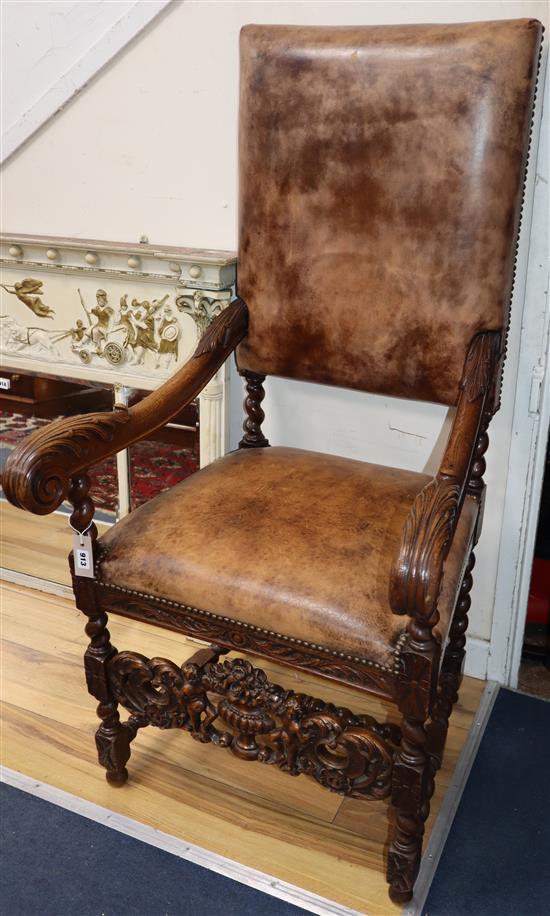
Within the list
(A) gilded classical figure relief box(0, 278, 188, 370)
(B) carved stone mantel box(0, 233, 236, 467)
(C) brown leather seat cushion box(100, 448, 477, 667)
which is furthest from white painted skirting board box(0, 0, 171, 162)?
(C) brown leather seat cushion box(100, 448, 477, 667)

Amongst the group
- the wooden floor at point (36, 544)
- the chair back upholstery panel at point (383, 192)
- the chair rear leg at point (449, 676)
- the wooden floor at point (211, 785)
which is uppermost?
the chair back upholstery panel at point (383, 192)

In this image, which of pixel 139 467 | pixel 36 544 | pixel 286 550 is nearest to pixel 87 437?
pixel 286 550

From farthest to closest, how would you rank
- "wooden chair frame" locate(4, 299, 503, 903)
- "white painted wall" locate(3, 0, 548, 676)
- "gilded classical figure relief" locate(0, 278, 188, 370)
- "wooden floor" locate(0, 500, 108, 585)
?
1. "wooden floor" locate(0, 500, 108, 585)
2. "gilded classical figure relief" locate(0, 278, 188, 370)
3. "white painted wall" locate(3, 0, 548, 676)
4. "wooden chair frame" locate(4, 299, 503, 903)

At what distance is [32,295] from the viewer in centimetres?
203

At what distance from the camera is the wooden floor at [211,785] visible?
4.50 ft

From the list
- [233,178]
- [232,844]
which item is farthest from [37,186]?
[232,844]

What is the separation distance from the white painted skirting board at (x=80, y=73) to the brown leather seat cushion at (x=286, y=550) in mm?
1030

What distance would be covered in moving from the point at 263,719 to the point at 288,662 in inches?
5.6

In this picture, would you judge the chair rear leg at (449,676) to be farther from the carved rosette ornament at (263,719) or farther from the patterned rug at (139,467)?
the patterned rug at (139,467)

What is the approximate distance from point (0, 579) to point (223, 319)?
1103mm

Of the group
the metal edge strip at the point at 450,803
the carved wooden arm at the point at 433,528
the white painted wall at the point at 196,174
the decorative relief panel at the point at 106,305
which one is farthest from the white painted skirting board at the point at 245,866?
the decorative relief panel at the point at 106,305

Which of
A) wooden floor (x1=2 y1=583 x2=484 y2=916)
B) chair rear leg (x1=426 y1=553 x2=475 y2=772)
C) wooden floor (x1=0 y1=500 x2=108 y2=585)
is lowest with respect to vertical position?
wooden floor (x1=0 y1=500 x2=108 y2=585)

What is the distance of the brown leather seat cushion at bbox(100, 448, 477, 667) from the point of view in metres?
1.16

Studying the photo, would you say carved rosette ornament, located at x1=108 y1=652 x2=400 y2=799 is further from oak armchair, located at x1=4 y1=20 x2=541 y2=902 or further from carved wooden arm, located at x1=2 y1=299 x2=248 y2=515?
carved wooden arm, located at x1=2 y1=299 x2=248 y2=515
